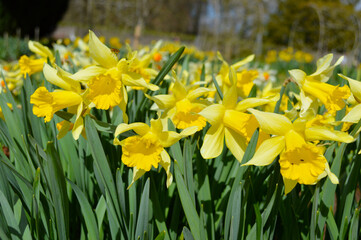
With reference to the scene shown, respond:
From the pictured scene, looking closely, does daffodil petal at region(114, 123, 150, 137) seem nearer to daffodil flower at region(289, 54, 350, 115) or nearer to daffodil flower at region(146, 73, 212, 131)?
daffodil flower at region(146, 73, 212, 131)

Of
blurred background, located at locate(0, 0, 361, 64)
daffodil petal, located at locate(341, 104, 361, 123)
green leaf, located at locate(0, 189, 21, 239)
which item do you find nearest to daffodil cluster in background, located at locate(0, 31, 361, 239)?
daffodil petal, located at locate(341, 104, 361, 123)

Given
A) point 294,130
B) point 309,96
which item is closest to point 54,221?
point 294,130

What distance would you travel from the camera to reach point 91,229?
2.98ft

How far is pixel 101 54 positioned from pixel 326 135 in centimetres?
60

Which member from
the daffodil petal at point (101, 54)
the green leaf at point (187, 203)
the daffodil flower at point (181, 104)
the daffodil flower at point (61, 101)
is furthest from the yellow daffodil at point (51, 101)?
the green leaf at point (187, 203)

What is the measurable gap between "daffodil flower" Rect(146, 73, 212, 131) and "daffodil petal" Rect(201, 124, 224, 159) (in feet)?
0.21

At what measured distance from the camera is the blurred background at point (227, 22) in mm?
11953

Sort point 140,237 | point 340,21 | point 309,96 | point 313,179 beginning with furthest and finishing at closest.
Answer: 1. point 340,21
2. point 309,96
3. point 140,237
4. point 313,179

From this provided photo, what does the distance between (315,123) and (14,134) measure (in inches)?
35.8

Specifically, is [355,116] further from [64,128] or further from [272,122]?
[64,128]

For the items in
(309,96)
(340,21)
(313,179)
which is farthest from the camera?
(340,21)

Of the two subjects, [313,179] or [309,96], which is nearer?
[313,179]

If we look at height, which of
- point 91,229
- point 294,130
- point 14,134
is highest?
point 294,130

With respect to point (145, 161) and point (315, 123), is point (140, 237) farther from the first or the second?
point (315, 123)
